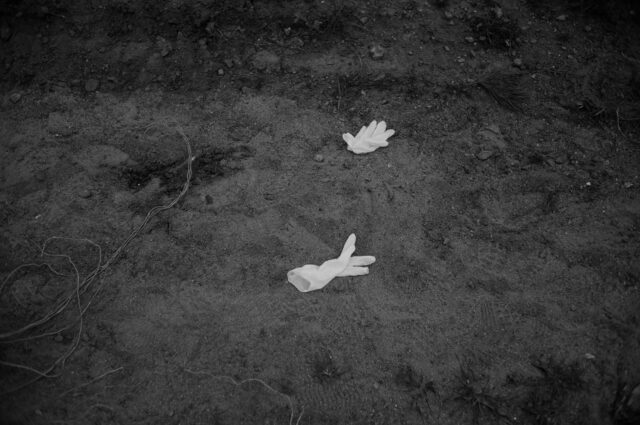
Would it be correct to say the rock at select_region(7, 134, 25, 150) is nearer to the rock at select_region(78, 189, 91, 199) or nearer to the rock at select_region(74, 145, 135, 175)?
the rock at select_region(74, 145, 135, 175)

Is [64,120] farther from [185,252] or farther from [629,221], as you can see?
[629,221]

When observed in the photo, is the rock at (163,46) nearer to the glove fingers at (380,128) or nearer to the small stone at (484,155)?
the glove fingers at (380,128)

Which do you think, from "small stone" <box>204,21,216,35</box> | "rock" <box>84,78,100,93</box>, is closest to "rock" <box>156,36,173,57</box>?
"small stone" <box>204,21,216,35</box>

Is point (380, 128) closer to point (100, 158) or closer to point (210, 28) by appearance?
point (210, 28)

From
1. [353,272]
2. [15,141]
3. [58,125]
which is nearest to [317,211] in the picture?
[353,272]

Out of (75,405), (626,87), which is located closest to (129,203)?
(75,405)
